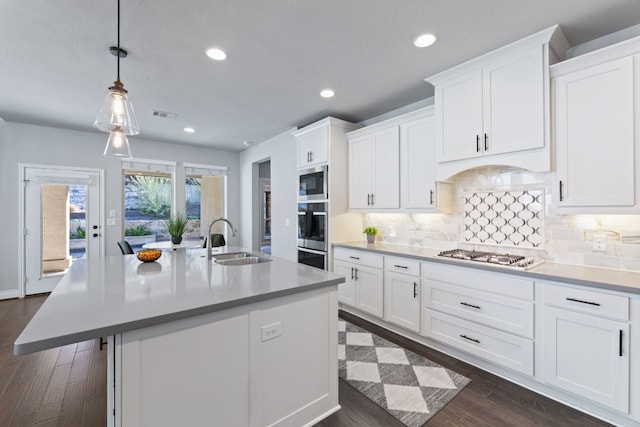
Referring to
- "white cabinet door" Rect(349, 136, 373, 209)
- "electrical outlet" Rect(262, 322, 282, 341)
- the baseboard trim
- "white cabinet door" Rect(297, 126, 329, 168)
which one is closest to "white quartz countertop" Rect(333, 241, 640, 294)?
"white cabinet door" Rect(349, 136, 373, 209)

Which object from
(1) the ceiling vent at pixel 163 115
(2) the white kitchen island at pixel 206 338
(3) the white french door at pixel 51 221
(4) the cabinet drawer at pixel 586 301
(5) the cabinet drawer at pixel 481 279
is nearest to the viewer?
(2) the white kitchen island at pixel 206 338

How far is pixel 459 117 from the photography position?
258cm

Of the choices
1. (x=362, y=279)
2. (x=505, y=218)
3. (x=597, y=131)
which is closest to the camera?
(x=597, y=131)

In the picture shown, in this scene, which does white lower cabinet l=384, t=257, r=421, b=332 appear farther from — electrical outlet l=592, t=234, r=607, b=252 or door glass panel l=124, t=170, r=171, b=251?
door glass panel l=124, t=170, r=171, b=251

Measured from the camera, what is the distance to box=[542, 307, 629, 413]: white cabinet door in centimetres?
170

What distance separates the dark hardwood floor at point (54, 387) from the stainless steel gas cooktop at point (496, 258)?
2.91 m

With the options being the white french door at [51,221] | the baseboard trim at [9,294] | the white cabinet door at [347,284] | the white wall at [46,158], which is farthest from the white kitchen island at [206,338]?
the baseboard trim at [9,294]

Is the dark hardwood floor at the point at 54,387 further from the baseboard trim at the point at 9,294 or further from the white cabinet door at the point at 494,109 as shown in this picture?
the white cabinet door at the point at 494,109

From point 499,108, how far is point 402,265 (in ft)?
5.37

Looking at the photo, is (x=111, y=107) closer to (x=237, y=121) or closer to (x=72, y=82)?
(x=72, y=82)

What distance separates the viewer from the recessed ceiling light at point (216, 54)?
232 cm

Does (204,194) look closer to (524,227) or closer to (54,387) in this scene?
(54,387)

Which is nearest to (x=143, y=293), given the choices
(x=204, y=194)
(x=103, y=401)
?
(x=103, y=401)

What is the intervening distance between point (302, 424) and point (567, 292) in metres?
1.91
